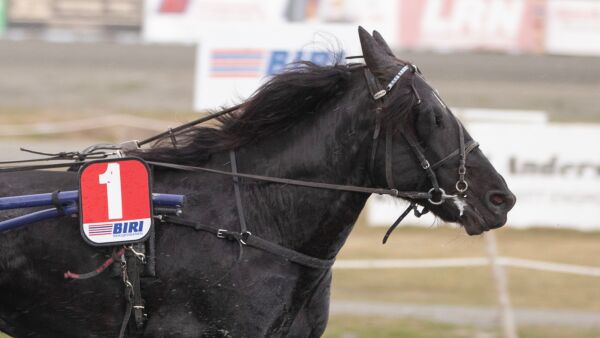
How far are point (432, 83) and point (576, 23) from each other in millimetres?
5177

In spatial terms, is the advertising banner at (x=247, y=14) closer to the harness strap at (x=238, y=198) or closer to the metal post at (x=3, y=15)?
the metal post at (x=3, y=15)

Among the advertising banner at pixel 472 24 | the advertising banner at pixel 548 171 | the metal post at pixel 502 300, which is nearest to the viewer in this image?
the metal post at pixel 502 300

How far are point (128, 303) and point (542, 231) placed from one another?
10.1m

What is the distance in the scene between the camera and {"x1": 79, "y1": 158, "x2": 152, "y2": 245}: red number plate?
4.28 meters

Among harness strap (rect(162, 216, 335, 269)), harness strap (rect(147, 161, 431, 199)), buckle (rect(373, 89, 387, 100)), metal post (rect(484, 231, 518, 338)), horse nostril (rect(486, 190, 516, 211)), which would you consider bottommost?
metal post (rect(484, 231, 518, 338))

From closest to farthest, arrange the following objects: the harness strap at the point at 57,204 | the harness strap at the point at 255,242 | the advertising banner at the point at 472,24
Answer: the harness strap at the point at 57,204, the harness strap at the point at 255,242, the advertising banner at the point at 472,24

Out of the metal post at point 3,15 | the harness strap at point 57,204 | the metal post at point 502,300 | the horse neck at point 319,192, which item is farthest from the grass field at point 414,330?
the metal post at point 3,15

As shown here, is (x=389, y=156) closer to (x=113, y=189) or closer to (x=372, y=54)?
(x=372, y=54)

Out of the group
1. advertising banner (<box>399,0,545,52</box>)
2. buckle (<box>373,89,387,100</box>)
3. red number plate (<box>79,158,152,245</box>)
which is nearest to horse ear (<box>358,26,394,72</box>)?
buckle (<box>373,89,387,100</box>)

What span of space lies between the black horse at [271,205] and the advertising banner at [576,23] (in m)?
22.9

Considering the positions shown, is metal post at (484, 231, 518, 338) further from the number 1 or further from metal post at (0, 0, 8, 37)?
metal post at (0, 0, 8, 37)

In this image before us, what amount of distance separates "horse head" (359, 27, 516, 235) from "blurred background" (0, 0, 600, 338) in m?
0.40

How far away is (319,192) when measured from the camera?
4.48 metres

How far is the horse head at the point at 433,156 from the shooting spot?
4383 mm
